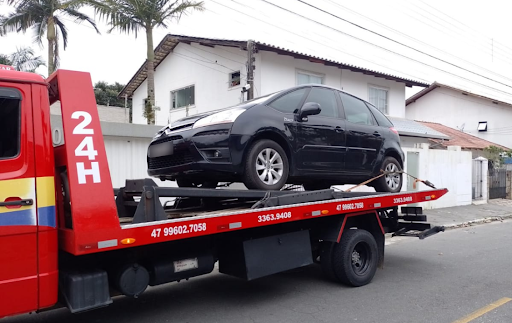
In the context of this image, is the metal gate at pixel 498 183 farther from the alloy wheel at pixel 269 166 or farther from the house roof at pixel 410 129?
the alloy wheel at pixel 269 166

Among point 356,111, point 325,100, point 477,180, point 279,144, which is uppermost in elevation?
point 325,100

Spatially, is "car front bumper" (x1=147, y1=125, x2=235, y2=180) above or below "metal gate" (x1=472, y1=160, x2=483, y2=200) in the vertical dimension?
above

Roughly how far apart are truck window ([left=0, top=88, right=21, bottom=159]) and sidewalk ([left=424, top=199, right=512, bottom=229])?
11512 millimetres

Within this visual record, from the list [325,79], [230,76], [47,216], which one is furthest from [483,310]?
[230,76]

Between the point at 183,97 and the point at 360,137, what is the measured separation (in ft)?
42.5

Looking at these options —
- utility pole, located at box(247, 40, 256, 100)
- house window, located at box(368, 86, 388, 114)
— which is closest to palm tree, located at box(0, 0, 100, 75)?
utility pole, located at box(247, 40, 256, 100)

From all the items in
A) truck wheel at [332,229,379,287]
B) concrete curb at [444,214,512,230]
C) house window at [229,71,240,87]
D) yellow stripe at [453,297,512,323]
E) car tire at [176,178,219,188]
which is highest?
house window at [229,71,240,87]

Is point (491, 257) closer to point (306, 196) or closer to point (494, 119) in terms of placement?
point (306, 196)

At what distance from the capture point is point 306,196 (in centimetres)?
529

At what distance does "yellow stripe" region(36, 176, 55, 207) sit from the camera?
3.41 m

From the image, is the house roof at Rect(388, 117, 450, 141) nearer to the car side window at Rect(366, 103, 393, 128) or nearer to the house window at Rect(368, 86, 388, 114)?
the house window at Rect(368, 86, 388, 114)

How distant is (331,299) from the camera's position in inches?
209

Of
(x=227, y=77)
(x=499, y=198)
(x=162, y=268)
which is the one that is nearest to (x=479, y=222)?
(x=499, y=198)

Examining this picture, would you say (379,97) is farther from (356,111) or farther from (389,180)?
(356,111)
